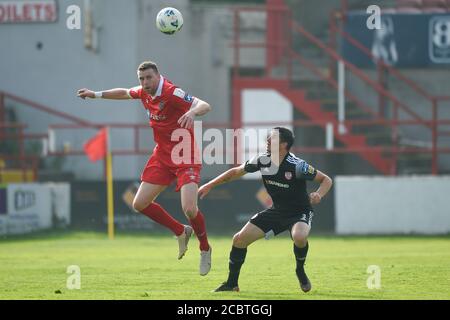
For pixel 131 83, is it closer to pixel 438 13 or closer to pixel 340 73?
pixel 340 73

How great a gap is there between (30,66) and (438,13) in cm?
1039

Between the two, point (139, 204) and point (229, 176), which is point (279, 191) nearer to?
point (229, 176)

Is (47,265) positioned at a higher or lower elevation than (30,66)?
lower

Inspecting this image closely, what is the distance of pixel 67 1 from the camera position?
95.3ft

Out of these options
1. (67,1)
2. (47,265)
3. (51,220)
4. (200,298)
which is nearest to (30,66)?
(67,1)

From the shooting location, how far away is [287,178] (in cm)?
1248

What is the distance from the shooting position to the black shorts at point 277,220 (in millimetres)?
12508

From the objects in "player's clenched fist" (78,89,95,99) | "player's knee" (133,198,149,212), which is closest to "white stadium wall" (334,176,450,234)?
"player's knee" (133,198,149,212)

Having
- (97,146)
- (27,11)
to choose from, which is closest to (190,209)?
(97,146)

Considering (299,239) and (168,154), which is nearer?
(299,239)

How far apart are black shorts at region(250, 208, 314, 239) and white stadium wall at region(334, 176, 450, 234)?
40.0ft

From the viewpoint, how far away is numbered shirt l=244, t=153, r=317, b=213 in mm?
12445

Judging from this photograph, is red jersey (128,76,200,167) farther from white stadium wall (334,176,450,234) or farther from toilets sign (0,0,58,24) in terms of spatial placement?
toilets sign (0,0,58,24)

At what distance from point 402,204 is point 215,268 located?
967 cm
